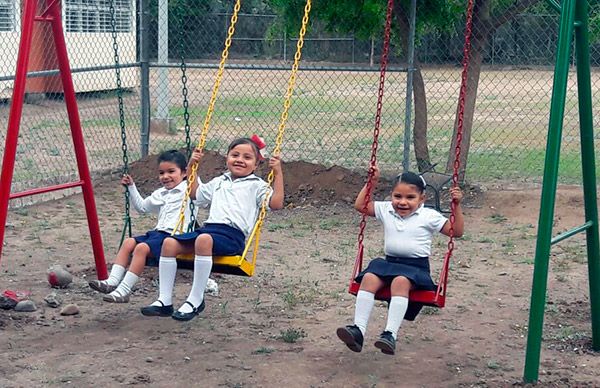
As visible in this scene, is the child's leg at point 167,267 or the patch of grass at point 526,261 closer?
the child's leg at point 167,267

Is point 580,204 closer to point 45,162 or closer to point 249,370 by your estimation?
point 249,370

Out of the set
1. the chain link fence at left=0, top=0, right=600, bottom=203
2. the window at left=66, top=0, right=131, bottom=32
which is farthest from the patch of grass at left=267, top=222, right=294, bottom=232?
the window at left=66, top=0, right=131, bottom=32

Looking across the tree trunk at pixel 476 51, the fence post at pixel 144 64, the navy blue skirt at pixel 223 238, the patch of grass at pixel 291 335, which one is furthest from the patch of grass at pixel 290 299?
the fence post at pixel 144 64

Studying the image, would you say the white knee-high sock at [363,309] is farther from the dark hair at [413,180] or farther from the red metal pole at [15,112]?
the red metal pole at [15,112]

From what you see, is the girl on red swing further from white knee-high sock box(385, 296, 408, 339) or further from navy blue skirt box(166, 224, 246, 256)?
navy blue skirt box(166, 224, 246, 256)

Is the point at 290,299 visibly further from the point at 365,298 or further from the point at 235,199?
the point at 365,298

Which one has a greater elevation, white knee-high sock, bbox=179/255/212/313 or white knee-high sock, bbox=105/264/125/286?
white knee-high sock, bbox=179/255/212/313

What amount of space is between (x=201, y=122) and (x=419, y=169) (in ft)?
22.1

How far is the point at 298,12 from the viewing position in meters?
10.4

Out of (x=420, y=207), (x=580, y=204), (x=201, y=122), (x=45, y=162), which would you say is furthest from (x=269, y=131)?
(x=420, y=207)

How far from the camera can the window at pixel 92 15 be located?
20422 mm

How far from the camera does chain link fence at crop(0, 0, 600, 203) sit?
11.5 metres

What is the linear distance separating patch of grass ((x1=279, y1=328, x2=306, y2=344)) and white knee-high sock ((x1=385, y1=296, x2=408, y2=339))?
819mm

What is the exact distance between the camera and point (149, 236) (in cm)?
598
